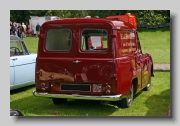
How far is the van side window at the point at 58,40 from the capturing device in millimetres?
6625

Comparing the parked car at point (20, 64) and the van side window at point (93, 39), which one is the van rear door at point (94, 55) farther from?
the parked car at point (20, 64)

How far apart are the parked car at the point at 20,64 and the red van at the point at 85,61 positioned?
65.2 inches

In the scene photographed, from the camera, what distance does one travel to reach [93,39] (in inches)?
263

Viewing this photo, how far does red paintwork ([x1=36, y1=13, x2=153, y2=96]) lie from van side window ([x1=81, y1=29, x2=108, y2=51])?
0.08m

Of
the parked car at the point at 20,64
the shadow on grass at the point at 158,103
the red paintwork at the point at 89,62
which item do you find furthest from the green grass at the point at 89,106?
the red paintwork at the point at 89,62

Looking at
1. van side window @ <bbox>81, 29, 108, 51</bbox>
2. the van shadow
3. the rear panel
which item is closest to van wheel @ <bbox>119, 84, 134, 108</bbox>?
the van shadow

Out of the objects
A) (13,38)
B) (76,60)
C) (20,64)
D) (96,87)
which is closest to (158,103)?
(96,87)

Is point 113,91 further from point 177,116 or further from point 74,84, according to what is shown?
A: point 177,116

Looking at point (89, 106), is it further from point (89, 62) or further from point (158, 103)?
point (158, 103)

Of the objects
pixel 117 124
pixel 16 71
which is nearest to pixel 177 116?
pixel 117 124

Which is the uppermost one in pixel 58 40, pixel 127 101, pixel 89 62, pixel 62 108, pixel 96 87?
pixel 58 40

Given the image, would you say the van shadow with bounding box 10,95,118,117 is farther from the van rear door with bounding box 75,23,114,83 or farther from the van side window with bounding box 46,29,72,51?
the van side window with bounding box 46,29,72,51

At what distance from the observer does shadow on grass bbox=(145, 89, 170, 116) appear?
6.96 metres

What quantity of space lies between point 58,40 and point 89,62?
2.65 feet
